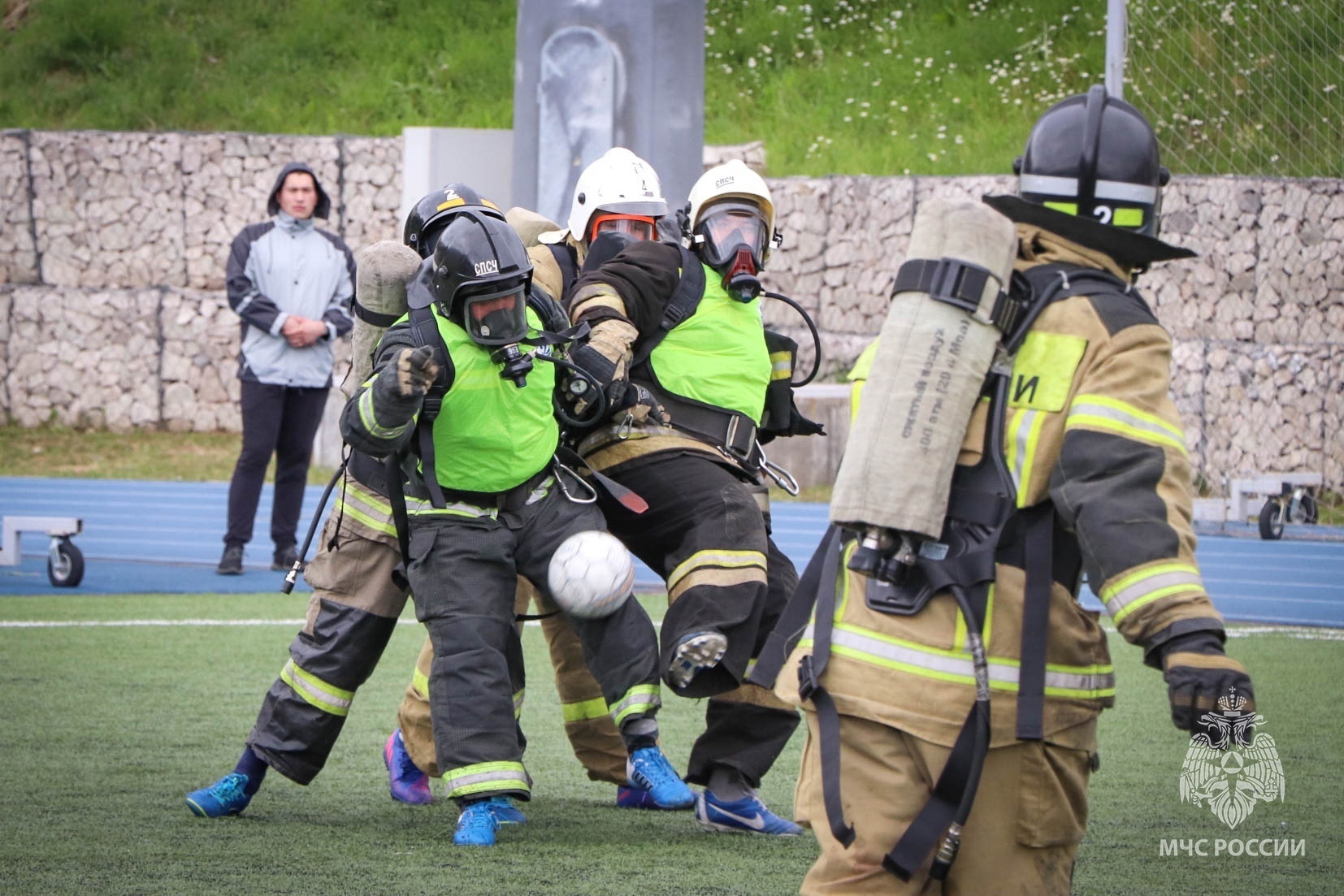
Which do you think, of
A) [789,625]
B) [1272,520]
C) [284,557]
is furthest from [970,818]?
[1272,520]

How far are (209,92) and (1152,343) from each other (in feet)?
74.1

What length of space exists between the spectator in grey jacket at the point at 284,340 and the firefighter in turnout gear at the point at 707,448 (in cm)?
520

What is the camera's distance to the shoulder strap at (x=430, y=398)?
15.7 ft

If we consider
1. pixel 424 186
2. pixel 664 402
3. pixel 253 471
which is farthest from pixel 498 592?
pixel 424 186

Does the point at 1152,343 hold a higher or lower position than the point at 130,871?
higher

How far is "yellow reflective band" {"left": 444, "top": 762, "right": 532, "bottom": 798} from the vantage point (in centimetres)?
475

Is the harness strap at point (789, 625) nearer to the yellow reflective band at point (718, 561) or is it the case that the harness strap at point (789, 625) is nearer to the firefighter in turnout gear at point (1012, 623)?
the firefighter in turnout gear at point (1012, 623)

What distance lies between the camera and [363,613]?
5.19 metres

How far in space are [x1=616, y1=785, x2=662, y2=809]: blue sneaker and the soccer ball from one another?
900mm

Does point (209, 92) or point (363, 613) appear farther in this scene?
point (209, 92)

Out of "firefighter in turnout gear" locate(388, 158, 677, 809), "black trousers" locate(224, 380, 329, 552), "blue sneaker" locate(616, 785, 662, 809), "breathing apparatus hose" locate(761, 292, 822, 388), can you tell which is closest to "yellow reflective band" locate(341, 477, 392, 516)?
"firefighter in turnout gear" locate(388, 158, 677, 809)

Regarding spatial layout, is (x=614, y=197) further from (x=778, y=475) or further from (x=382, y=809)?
(x=382, y=809)

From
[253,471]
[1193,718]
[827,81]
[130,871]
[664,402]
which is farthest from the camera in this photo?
[827,81]

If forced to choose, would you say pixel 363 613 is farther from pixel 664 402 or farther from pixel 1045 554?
pixel 1045 554
